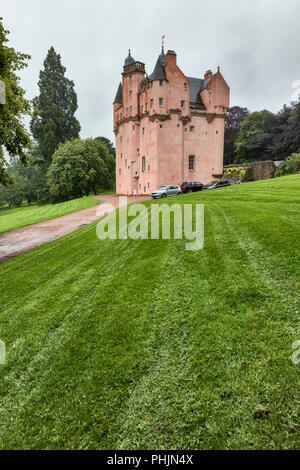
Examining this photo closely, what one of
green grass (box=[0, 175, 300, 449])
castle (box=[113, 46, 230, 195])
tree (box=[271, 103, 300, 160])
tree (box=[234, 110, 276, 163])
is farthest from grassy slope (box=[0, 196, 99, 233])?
tree (box=[234, 110, 276, 163])

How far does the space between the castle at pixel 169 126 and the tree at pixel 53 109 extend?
57.4 feet

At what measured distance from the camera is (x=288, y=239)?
21.0ft

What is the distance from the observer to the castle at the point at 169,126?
3472cm

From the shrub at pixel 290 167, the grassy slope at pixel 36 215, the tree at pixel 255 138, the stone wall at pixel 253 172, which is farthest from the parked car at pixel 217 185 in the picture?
the tree at pixel 255 138

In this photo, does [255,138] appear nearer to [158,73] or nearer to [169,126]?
[169,126]

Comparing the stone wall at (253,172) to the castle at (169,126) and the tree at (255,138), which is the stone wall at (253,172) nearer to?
the castle at (169,126)

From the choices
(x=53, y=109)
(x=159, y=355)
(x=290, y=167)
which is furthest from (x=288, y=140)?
(x=159, y=355)

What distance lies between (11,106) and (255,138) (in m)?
48.1

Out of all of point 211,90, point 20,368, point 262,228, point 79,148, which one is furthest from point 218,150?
point 20,368

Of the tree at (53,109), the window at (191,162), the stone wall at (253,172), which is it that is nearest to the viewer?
the stone wall at (253,172)

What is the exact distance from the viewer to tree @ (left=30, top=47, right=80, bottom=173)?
5009 cm

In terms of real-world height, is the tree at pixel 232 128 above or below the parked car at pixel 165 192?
above

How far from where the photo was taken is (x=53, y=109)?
50.5 m
